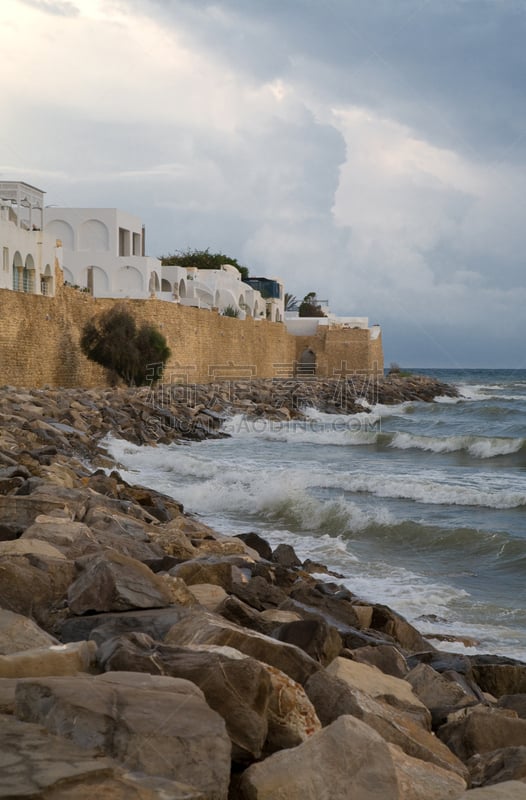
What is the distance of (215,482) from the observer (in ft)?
45.5

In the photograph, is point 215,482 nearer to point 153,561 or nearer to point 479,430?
point 153,561

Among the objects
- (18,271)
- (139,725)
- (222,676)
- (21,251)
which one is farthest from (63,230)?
(139,725)

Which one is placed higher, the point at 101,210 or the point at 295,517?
the point at 101,210

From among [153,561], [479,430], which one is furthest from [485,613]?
[479,430]

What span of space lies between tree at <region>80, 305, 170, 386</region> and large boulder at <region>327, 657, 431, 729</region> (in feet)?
82.1

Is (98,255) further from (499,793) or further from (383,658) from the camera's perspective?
(499,793)

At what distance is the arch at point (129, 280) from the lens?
40.2 m

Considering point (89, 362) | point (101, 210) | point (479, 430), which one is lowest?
point (479, 430)

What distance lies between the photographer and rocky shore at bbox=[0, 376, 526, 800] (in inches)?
97.9

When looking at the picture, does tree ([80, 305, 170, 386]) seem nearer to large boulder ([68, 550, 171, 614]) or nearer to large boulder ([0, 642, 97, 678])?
large boulder ([68, 550, 171, 614])

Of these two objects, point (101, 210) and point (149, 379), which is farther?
point (101, 210)

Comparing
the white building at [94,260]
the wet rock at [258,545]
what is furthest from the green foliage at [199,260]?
the wet rock at [258,545]

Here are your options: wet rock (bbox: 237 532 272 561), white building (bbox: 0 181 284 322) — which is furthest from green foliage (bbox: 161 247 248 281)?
wet rock (bbox: 237 532 272 561)

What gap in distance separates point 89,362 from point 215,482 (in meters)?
15.8
